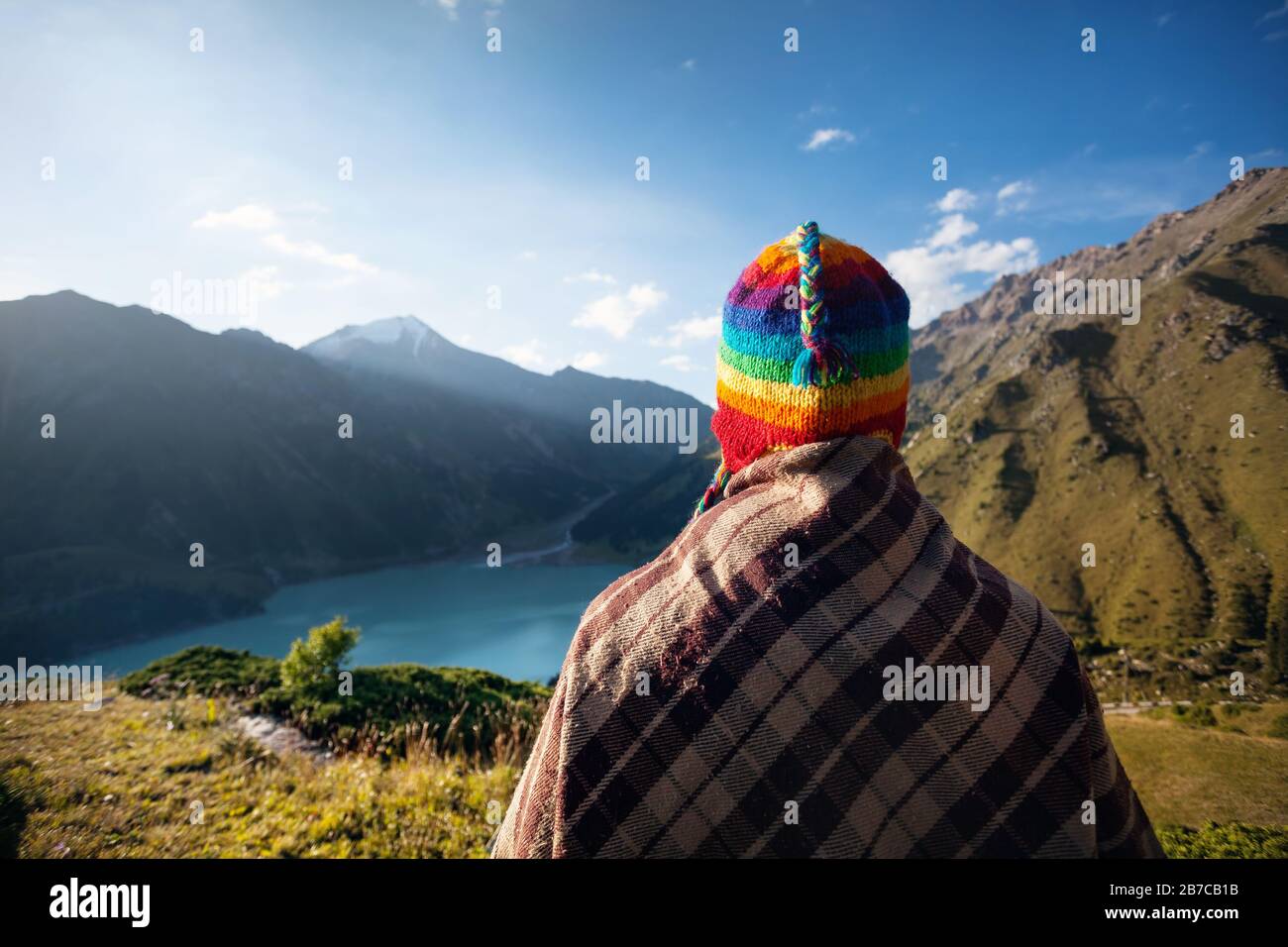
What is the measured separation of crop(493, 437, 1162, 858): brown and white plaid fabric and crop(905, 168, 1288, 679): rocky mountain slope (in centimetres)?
4682

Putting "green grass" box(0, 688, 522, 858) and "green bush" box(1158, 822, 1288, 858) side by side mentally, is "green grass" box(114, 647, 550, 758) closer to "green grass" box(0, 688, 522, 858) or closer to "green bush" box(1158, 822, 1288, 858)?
"green grass" box(0, 688, 522, 858)

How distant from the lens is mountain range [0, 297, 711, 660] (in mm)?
78938

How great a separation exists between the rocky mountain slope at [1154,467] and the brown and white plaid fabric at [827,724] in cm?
4682

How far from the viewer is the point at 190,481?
109375 millimetres

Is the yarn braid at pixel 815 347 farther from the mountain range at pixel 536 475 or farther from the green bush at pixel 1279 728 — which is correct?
the green bush at pixel 1279 728

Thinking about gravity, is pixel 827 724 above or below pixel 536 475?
above

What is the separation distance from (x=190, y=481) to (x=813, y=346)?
137 m

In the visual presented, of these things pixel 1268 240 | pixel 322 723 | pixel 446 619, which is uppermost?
pixel 1268 240

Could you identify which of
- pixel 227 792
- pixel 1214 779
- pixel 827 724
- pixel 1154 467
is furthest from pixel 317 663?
pixel 1154 467

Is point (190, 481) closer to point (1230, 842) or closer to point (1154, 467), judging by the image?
point (1230, 842)

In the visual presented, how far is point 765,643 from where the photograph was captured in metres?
1.93

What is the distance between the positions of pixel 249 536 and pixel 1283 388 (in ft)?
501
